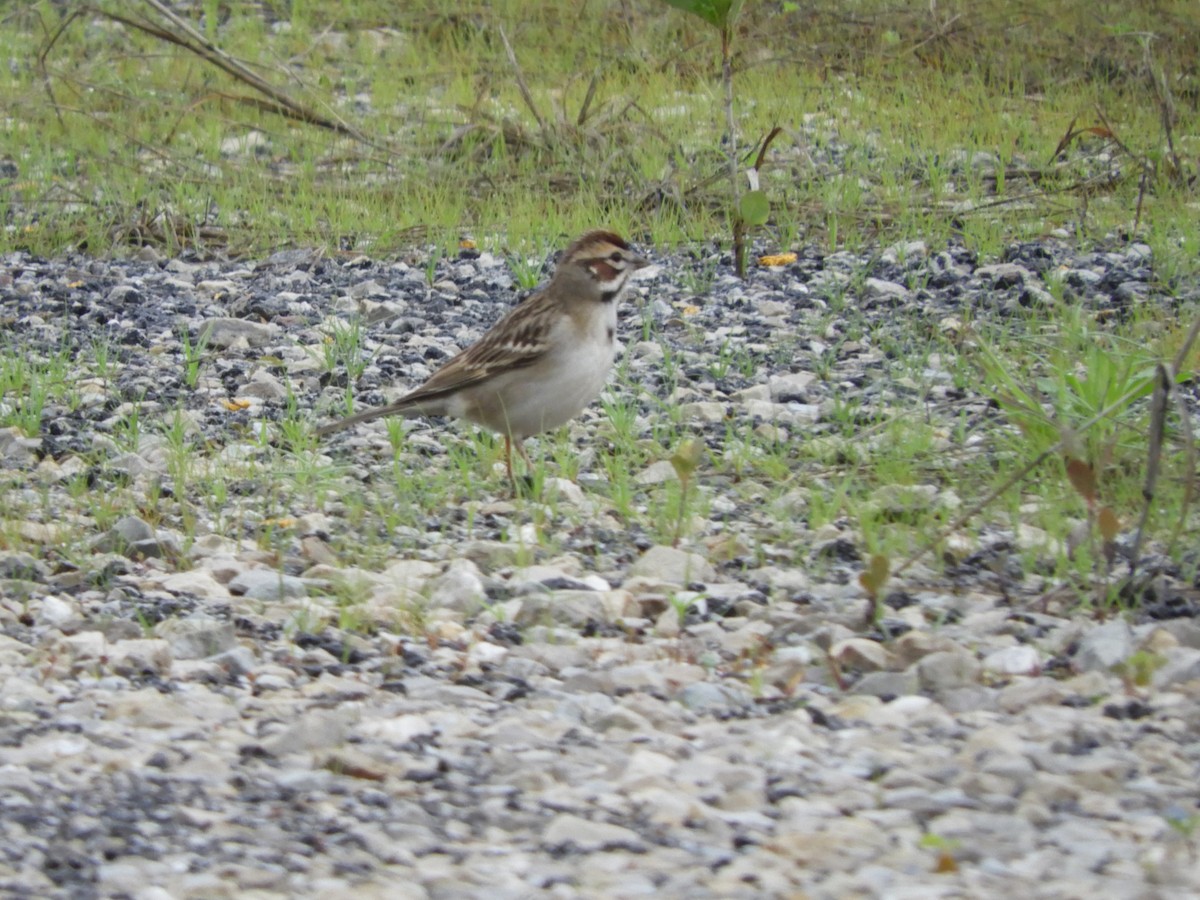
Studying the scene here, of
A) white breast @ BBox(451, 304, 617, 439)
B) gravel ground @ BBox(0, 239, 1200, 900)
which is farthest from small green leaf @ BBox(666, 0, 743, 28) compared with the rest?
white breast @ BBox(451, 304, 617, 439)

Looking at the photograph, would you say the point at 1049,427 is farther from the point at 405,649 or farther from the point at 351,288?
the point at 351,288

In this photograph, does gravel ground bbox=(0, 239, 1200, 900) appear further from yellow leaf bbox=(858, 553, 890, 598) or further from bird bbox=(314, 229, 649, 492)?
bird bbox=(314, 229, 649, 492)

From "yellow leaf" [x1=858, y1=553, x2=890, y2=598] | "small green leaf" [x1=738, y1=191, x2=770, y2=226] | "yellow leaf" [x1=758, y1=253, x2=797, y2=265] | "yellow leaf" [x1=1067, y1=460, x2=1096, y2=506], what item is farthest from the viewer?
"yellow leaf" [x1=758, y1=253, x2=797, y2=265]

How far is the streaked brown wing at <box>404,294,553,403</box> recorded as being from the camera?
255 inches

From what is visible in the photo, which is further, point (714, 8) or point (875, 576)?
point (714, 8)

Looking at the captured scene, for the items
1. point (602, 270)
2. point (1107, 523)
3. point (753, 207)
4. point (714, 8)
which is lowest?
point (1107, 523)

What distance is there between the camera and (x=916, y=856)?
10.8 ft

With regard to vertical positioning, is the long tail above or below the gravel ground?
above

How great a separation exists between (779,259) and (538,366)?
3.25 metres

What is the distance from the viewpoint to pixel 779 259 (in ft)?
30.7

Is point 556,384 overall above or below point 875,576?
above

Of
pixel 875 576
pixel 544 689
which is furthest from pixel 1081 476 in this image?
pixel 544 689

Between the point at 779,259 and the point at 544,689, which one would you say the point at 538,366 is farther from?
the point at 779,259

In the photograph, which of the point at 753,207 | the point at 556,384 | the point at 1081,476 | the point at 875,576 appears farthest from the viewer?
the point at 753,207
